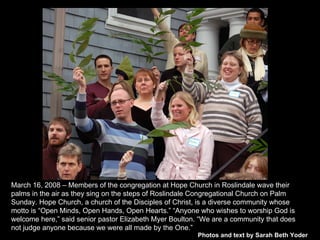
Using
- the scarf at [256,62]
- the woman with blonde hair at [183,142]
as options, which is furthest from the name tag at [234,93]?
the woman with blonde hair at [183,142]

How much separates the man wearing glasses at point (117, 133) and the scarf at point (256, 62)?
0.95 m

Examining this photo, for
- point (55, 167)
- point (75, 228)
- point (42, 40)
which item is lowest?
point (75, 228)

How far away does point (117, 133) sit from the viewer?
6.54 m

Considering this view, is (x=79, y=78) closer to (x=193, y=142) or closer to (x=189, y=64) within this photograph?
(x=189, y=64)

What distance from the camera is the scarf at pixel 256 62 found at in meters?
6.61

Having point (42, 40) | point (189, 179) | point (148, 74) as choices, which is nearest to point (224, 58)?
point (148, 74)

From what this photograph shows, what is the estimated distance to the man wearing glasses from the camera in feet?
21.2

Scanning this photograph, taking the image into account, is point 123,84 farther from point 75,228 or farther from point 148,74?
point 75,228

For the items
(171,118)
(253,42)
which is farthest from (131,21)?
(253,42)

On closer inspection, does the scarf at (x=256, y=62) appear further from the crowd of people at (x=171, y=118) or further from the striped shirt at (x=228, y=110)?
the striped shirt at (x=228, y=110)

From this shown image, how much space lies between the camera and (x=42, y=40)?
652cm

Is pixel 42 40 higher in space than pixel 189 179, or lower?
higher

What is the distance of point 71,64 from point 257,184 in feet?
5.79

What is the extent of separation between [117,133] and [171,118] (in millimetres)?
447
